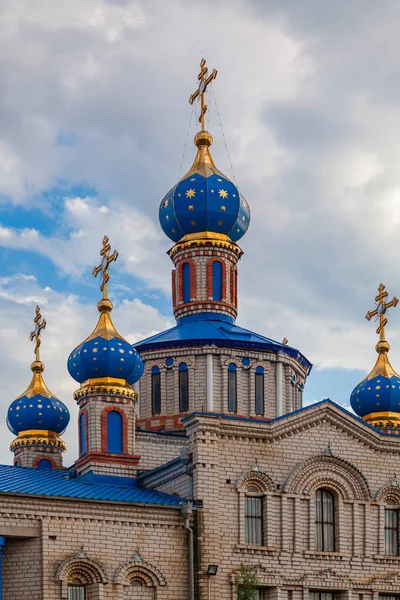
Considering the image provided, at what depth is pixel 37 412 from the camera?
124 ft

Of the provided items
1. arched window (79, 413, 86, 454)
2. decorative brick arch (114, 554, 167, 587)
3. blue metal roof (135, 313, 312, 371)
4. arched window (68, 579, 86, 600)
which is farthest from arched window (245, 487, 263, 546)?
blue metal roof (135, 313, 312, 371)

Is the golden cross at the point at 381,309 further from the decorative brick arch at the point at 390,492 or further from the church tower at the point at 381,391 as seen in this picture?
the decorative brick arch at the point at 390,492

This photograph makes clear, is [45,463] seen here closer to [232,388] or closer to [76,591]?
[232,388]

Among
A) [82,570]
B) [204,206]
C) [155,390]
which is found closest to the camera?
[82,570]

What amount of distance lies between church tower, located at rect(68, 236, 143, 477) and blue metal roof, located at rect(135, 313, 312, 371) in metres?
3.01

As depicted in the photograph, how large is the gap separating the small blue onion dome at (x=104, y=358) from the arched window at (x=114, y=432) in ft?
3.26

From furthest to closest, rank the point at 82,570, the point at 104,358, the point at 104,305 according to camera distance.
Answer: the point at 104,305, the point at 104,358, the point at 82,570

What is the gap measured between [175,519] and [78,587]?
264cm

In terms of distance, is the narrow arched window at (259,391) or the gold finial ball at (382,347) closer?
the narrow arched window at (259,391)

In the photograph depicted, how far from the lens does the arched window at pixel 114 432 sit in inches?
1300

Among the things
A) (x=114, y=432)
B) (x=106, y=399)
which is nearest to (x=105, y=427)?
(x=114, y=432)

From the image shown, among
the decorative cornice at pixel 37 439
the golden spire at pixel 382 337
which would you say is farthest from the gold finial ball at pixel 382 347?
the decorative cornice at pixel 37 439

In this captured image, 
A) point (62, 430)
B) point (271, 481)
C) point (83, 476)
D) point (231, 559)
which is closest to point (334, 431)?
point (271, 481)

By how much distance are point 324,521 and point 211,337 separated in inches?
304
